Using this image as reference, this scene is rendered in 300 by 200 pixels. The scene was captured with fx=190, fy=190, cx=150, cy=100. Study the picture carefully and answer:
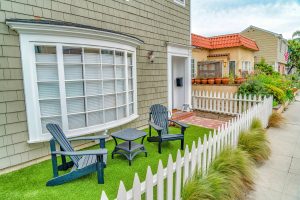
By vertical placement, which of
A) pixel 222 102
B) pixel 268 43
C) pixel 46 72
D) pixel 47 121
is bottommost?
pixel 222 102

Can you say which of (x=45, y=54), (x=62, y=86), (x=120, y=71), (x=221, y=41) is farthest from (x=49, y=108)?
(x=221, y=41)

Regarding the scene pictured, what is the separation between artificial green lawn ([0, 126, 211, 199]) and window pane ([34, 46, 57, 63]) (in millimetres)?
2220

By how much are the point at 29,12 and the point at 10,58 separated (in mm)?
1032

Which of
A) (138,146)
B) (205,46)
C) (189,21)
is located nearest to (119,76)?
(138,146)

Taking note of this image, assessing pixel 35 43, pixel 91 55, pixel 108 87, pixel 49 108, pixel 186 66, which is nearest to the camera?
pixel 35 43

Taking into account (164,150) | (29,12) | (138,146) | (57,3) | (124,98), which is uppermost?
(57,3)

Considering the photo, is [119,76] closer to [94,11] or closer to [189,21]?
[94,11]

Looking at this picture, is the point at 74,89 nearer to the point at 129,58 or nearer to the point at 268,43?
the point at 129,58

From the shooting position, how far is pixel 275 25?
3578 centimetres

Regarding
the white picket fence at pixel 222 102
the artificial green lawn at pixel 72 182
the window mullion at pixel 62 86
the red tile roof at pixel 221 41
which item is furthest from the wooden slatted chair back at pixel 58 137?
the red tile roof at pixel 221 41

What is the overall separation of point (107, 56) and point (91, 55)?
1.61 ft

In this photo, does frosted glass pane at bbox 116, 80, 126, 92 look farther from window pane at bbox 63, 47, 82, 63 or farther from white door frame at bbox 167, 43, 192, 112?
white door frame at bbox 167, 43, 192, 112

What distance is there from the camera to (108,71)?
506 centimetres

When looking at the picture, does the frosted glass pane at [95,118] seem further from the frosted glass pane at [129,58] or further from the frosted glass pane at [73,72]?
the frosted glass pane at [129,58]
